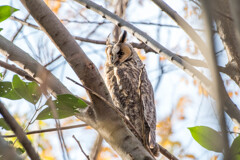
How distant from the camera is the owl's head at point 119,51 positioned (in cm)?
348

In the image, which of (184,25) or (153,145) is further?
(153,145)

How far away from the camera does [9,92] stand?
5.00ft

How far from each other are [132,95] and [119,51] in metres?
0.65

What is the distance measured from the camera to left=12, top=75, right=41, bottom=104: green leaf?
147 centimetres

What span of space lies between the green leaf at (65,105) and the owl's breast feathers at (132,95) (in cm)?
144

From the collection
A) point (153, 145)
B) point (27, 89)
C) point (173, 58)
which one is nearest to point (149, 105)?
point (153, 145)

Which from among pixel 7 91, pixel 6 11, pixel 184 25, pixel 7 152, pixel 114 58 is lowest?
pixel 7 152

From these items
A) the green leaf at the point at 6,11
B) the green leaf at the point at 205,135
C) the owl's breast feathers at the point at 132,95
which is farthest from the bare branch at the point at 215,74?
the owl's breast feathers at the point at 132,95

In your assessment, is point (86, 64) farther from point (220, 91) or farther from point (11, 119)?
point (220, 91)

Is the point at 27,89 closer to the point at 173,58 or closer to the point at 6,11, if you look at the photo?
the point at 6,11

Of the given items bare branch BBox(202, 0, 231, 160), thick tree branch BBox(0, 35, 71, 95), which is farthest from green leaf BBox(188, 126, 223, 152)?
bare branch BBox(202, 0, 231, 160)

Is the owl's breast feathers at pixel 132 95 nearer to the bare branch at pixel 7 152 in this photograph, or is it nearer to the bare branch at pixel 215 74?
the bare branch at pixel 7 152

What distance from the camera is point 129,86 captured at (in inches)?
123

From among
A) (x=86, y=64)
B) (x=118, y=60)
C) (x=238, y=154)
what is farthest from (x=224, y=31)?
(x=118, y=60)
